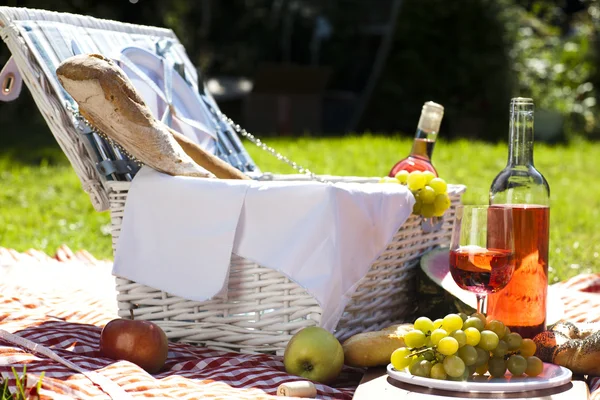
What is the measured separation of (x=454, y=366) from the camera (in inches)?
93.7

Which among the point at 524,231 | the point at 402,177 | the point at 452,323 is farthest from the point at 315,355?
the point at 402,177

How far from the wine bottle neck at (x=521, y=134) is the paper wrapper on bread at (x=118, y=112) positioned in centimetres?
104

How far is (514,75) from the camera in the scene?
1134 cm

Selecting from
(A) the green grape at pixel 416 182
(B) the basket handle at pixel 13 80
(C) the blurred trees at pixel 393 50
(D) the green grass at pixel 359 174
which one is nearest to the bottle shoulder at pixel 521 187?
(A) the green grape at pixel 416 182

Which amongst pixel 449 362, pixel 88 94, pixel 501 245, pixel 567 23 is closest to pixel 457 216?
pixel 501 245

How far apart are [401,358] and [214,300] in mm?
774

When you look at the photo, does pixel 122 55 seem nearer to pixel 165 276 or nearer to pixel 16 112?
pixel 165 276

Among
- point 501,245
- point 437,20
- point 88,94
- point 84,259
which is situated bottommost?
point 84,259

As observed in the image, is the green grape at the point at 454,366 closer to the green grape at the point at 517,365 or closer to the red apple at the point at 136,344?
the green grape at the point at 517,365

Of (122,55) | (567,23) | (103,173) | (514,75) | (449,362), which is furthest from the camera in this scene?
(567,23)

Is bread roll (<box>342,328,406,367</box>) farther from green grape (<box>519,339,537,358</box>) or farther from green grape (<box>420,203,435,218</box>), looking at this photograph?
green grape (<box>420,203,435,218</box>)

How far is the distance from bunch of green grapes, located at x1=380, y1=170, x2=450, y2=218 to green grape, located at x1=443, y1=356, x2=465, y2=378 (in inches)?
39.4

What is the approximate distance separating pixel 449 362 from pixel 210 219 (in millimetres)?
918

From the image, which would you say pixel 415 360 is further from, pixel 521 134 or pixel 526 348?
pixel 521 134
